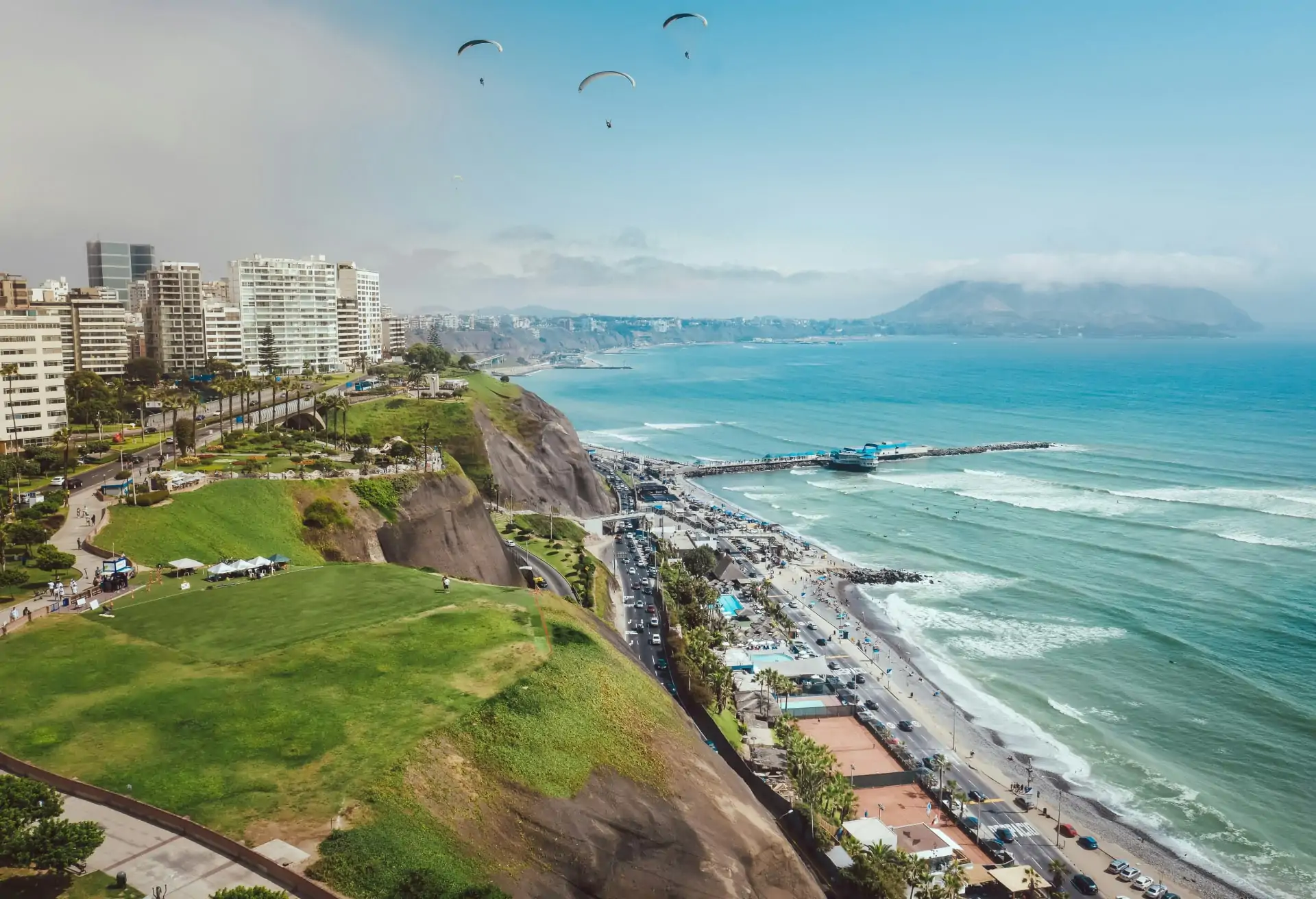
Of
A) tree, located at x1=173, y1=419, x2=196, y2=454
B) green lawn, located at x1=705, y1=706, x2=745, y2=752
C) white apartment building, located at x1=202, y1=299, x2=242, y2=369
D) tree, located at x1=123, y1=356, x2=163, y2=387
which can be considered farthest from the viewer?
white apartment building, located at x1=202, y1=299, x2=242, y2=369

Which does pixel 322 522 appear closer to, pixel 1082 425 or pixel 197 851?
pixel 197 851

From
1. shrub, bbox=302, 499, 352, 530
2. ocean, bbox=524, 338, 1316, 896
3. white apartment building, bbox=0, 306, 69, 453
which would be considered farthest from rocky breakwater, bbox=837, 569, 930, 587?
white apartment building, bbox=0, 306, 69, 453

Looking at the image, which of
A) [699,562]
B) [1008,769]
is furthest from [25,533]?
[699,562]

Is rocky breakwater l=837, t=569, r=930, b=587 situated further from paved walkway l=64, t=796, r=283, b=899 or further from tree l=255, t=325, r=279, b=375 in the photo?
tree l=255, t=325, r=279, b=375

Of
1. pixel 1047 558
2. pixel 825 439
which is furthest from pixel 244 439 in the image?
pixel 825 439

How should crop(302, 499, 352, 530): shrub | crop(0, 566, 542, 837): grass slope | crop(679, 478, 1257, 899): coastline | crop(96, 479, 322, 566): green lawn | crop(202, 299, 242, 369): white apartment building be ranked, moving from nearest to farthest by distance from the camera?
crop(0, 566, 542, 837): grass slope < crop(679, 478, 1257, 899): coastline < crop(96, 479, 322, 566): green lawn < crop(302, 499, 352, 530): shrub < crop(202, 299, 242, 369): white apartment building
